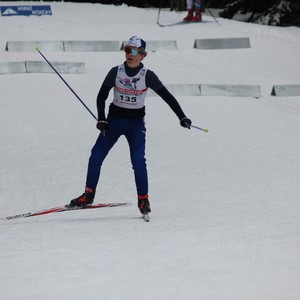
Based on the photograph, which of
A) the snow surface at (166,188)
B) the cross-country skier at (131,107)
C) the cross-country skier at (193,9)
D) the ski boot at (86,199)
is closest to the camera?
the snow surface at (166,188)

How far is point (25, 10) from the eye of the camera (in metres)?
24.0

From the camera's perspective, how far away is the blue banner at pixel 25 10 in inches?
934

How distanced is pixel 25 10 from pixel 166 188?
16.2 metres

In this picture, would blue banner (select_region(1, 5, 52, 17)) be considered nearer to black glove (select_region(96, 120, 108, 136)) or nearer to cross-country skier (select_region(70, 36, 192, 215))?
cross-country skier (select_region(70, 36, 192, 215))

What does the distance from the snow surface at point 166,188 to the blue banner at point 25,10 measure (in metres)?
2.71

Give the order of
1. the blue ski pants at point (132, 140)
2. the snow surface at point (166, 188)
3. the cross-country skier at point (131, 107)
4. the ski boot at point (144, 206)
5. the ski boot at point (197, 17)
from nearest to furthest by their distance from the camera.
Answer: the snow surface at point (166, 188), the cross-country skier at point (131, 107), the blue ski pants at point (132, 140), the ski boot at point (144, 206), the ski boot at point (197, 17)

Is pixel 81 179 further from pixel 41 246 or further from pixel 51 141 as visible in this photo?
pixel 41 246

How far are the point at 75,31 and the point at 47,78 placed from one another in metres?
6.48

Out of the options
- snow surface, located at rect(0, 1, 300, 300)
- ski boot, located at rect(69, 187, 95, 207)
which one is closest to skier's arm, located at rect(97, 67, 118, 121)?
ski boot, located at rect(69, 187, 95, 207)

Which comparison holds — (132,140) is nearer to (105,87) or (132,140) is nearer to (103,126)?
(103,126)

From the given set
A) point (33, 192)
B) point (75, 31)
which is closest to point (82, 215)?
point (33, 192)

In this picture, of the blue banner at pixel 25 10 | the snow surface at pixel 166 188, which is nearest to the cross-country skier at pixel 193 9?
the snow surface at pixel 166 188

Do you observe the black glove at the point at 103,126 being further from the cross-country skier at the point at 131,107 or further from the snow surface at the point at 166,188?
the snow surface at the point at 166,188

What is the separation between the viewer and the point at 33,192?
8.99 meters
